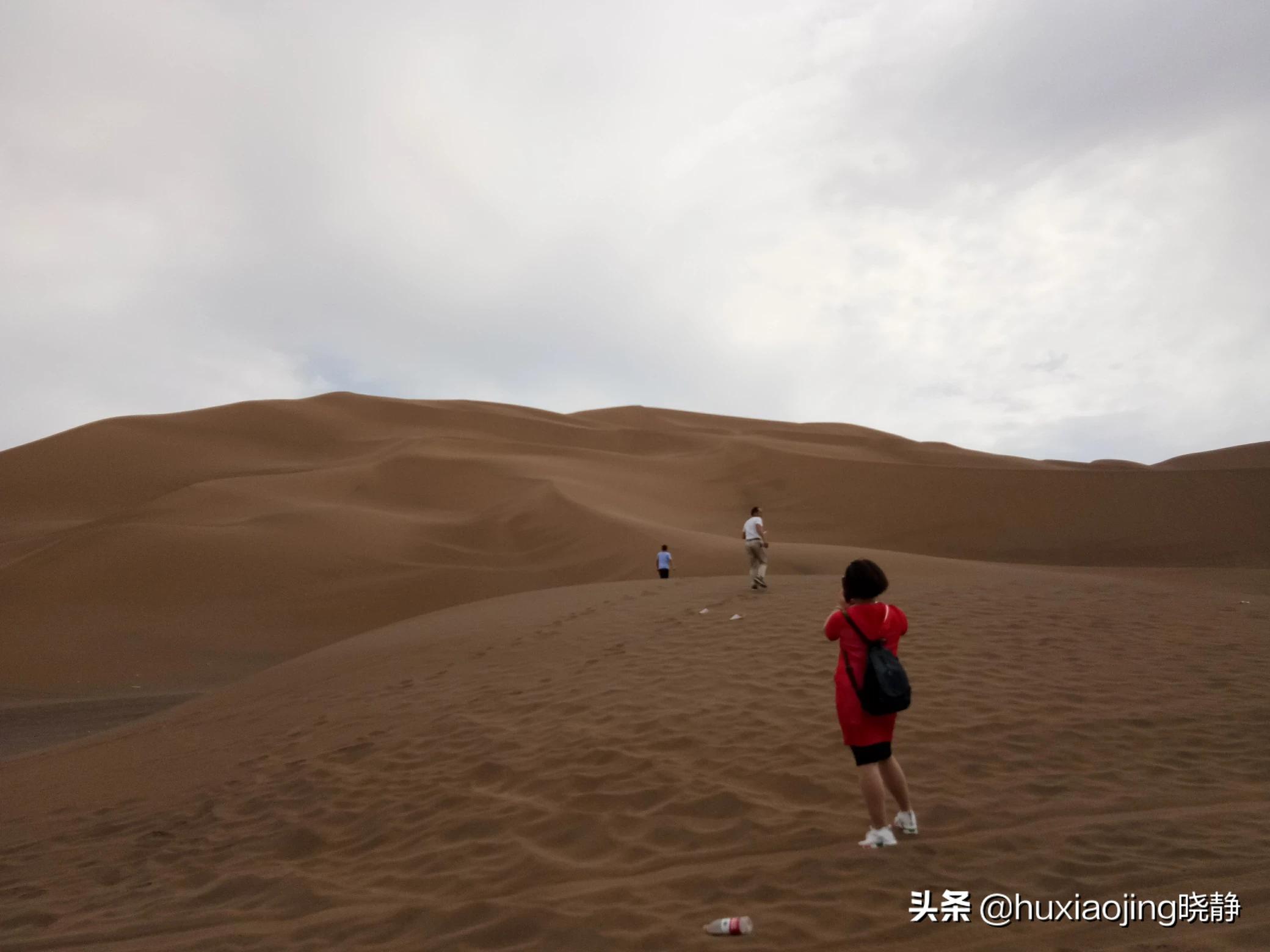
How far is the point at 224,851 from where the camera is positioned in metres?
6.17

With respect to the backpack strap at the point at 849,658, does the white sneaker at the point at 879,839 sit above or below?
below

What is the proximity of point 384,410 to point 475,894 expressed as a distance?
51089mm

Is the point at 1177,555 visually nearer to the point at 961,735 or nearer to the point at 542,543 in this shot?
the point at 542,543

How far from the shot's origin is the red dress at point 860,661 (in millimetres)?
4641

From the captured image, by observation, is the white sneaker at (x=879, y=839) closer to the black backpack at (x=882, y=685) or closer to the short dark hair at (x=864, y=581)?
the black backpack at (x=882, y=685)

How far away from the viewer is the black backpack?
450 centimetres

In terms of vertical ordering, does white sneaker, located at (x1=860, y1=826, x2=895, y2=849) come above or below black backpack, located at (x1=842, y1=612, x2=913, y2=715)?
below

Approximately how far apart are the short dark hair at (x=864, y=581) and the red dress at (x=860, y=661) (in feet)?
0.20

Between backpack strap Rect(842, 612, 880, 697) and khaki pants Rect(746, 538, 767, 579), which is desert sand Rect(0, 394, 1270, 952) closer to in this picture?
khaki pants Rect(746, 538, 767, 579)

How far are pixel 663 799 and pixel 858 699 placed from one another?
178cm

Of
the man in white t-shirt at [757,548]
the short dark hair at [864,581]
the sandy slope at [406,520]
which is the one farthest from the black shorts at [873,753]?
the sandy slope at [406,520]

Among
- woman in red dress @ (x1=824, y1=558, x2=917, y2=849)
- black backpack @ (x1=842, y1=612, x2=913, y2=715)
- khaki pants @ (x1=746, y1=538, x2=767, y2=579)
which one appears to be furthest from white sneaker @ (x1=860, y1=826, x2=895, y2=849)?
khaki pants @ (x1=746, y1=538, x2=767, y2=579)

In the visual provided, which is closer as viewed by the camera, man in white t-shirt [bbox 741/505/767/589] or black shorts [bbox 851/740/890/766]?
black shorts [bbox 851/740/890/766]

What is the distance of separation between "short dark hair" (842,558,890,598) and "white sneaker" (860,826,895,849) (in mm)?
1184
